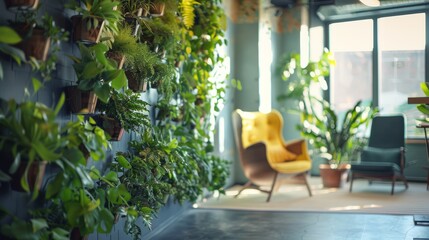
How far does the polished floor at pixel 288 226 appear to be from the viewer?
4078mm

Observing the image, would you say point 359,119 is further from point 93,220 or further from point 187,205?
point 93,220

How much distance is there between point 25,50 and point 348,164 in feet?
17.8

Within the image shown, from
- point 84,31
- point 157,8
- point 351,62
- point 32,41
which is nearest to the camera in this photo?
point 32,41

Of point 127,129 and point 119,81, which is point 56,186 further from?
point 127,129

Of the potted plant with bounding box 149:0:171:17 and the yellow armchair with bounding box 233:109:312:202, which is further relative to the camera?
the yellow armchair with bounding box 233:109:312:202

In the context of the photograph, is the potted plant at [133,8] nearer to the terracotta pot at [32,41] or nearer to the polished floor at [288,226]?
the terracotta pot at [32,41]

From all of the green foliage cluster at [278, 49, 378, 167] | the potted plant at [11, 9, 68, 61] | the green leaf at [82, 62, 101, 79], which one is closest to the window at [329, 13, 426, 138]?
the green foliage cluster at [278, 49, 378, 167]

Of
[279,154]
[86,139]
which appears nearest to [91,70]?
[86,139]

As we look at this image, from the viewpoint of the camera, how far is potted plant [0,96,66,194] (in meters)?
2.22

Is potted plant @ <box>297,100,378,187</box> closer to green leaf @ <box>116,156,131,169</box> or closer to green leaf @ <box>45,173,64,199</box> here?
green leaf @ <box>116,156,131,169</box>

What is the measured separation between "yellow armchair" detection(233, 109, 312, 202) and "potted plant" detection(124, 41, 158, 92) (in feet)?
7.92

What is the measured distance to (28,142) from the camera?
2221mm

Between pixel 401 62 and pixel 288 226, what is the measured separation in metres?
4.23

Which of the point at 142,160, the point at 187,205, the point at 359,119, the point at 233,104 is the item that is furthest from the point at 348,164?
the point at 142,160
